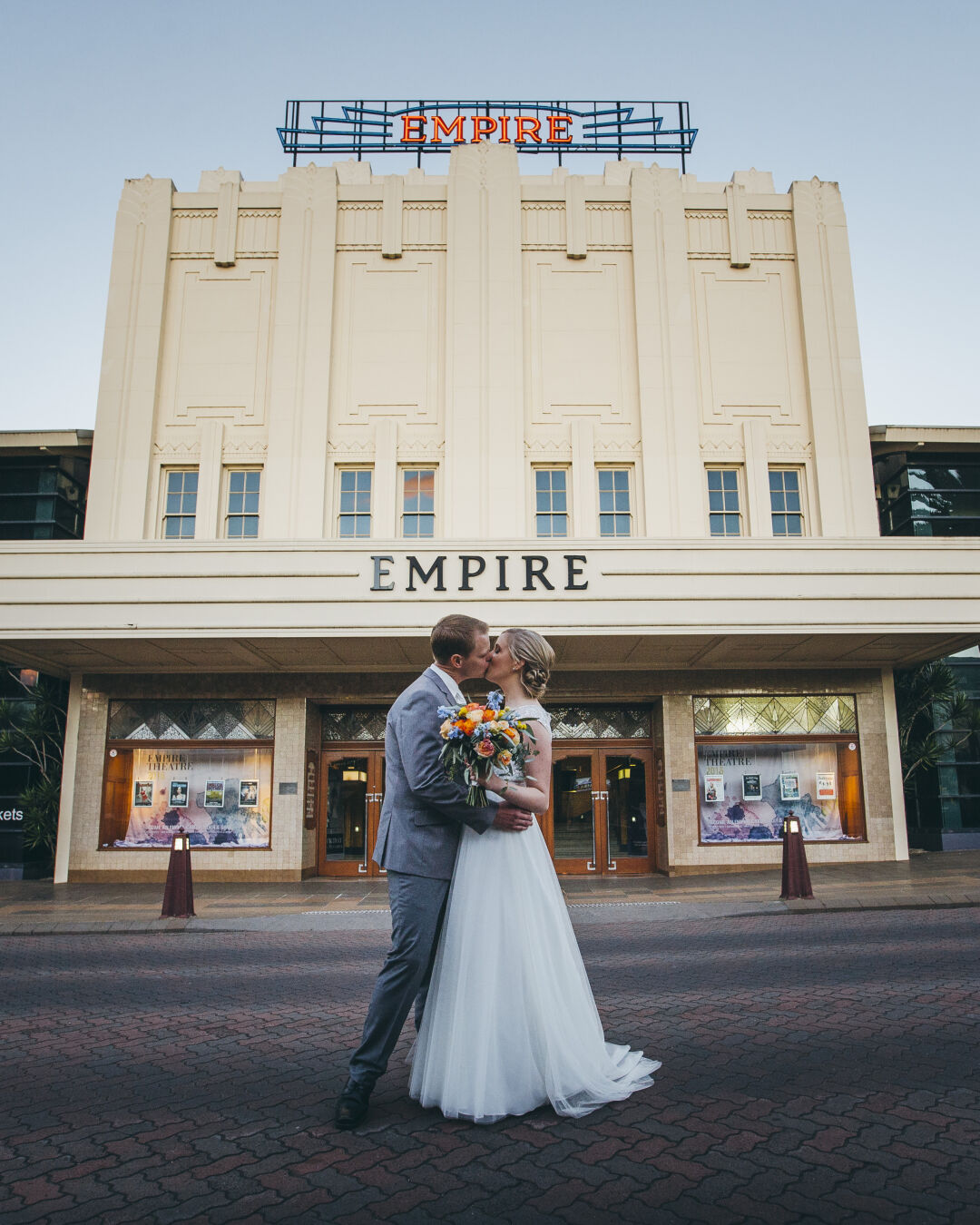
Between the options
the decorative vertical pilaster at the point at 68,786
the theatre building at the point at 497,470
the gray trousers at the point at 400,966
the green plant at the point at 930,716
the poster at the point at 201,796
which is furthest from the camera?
the green plant at the point at 930,716

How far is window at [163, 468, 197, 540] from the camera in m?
16.9

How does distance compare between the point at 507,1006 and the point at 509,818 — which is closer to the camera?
the point at 507,1006

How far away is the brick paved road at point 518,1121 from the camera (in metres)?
2.88

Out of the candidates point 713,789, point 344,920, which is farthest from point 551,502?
point 344,920

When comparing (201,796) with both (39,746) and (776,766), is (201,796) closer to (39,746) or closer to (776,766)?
(39,746)

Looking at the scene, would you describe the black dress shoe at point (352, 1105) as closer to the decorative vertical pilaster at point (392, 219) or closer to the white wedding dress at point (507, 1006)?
the white wedding dress at point (507, 1006)

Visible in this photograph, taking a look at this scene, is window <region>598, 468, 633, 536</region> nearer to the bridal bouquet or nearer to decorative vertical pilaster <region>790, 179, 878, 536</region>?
decorative vertical pilaster <region>790, 179, 878, 536</region>

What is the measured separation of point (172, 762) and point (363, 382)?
26.4 ft

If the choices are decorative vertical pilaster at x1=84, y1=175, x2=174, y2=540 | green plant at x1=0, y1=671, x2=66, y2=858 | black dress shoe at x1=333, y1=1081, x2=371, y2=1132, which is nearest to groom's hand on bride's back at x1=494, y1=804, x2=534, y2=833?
black dress shoe at x1=333, y1=1081, x2=371, y2=1132

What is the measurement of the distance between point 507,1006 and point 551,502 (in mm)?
13887

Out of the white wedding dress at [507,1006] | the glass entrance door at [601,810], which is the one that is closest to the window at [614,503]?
the glass entrance door at [601,810]

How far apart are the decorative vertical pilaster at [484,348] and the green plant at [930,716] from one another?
8.35 m

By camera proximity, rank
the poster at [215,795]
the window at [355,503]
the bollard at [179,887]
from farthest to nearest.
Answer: the window at [355,503]
the poster at [215,795]
the bollard at [179,887]

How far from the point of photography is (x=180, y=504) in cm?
1705
